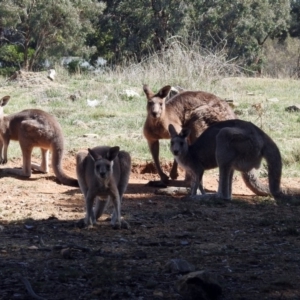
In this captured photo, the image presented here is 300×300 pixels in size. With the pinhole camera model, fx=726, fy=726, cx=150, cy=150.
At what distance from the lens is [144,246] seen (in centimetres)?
642

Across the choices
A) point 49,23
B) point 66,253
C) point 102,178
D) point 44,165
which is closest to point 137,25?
point 49,23

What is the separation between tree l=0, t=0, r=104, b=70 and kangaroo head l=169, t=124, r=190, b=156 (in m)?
20.0

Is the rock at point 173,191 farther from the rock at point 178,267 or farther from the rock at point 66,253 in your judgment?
the rock at point 178,267

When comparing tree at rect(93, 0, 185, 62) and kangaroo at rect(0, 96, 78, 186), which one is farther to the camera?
tree at rect(93, 0, 185, 62)

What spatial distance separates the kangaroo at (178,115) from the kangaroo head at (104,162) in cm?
327

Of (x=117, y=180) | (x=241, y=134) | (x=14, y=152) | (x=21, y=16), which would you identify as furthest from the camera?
(x=21, y=16)

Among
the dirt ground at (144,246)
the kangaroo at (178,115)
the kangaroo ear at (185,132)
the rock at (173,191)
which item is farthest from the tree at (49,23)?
the dirt ground at (144,246)

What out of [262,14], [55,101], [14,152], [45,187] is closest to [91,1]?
[262,14]

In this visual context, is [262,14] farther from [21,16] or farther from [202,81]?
[202,81]

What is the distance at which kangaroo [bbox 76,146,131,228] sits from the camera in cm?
721

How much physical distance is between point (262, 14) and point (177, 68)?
1922 cm

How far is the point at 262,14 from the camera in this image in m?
36.8

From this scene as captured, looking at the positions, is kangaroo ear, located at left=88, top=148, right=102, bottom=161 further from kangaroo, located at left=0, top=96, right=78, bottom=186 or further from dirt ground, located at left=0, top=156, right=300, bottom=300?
kangaroo, located at left=0, top=96, right=78, bottom=186

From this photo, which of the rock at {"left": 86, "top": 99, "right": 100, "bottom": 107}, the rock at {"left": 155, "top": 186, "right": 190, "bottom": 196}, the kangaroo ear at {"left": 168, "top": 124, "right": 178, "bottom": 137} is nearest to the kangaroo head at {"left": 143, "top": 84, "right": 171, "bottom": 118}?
the kangaroo ear at {"left": 168, "top": 124, "right": 178, "bottom": 137}
